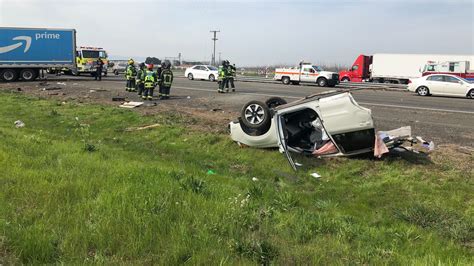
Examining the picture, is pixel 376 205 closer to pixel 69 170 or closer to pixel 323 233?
pixel 323 233

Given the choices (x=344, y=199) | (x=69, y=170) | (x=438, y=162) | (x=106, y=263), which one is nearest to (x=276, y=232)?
(x=106, y=263)

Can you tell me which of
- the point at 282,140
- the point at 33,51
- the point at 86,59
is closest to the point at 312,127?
the point at 282,140

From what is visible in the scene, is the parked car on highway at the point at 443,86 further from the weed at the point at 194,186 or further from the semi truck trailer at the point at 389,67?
the weed at the point at 194,186

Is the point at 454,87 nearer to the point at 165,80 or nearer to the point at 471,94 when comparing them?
the point at 471,94

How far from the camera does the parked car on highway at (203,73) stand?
34906 mm

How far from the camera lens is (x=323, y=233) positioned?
4.27 m

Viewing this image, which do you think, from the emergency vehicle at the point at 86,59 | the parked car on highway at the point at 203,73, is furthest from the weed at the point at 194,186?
the emergency vehicle at the point at 86,59

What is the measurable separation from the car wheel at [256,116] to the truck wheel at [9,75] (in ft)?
82.4

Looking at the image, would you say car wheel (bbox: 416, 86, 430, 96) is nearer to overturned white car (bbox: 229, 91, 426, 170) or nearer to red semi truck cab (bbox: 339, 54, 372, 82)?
overturned white car (bbox: 229, 91, 426, 170)

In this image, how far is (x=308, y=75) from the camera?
3183 centimetres

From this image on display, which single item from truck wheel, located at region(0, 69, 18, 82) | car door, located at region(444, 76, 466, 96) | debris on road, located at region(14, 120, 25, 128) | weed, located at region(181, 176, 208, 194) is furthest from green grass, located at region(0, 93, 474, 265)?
truck wheel, located at region(0, 69, 18, 82)

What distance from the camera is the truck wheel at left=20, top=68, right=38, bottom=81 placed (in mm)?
28672

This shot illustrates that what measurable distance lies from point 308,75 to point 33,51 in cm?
2014

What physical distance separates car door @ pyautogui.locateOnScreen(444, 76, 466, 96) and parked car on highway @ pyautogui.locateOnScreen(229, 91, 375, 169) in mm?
18041
